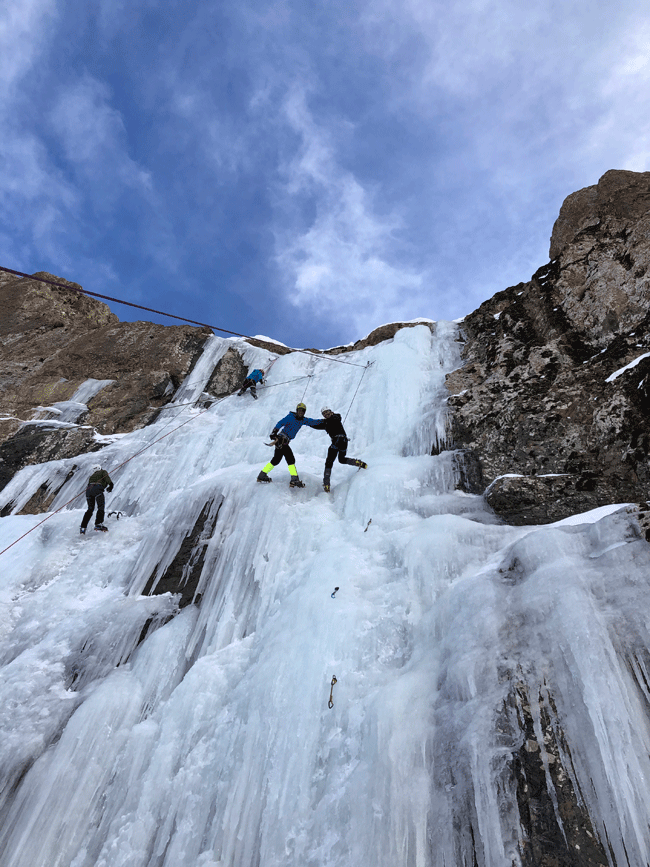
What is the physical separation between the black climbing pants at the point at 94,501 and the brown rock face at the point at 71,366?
3.29 m

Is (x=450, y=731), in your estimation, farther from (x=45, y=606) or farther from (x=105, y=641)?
(x=45, y=606)

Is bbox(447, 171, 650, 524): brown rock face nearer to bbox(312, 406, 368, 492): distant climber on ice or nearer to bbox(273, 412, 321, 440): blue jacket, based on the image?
bbox(312, 406, 368, 492): distant climber on ice

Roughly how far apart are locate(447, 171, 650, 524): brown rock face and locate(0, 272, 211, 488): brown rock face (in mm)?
8035

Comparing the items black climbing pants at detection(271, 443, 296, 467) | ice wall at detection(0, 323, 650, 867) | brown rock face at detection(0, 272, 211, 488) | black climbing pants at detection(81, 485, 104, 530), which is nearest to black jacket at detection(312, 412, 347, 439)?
black climbing pants at detection(271, 443, 296, 467)

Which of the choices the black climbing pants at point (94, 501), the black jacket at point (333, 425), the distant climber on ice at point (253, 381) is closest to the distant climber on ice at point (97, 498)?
the black climbing pants at point (94, 501)

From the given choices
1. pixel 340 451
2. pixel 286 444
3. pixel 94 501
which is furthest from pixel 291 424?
pixel 94 501

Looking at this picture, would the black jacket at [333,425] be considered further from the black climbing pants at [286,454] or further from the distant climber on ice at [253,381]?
the distant climber on ice at [253,381]

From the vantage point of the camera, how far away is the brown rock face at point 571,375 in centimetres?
471

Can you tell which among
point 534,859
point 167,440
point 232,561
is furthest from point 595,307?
point 167,440

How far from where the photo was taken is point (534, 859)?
6.02ft

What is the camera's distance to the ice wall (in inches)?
84.4

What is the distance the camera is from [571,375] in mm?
6168

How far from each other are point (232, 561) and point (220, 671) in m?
1.40

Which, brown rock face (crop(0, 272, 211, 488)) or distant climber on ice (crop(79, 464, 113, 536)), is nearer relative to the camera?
distant climber on ice (crop(79, 464, 113, 536))
